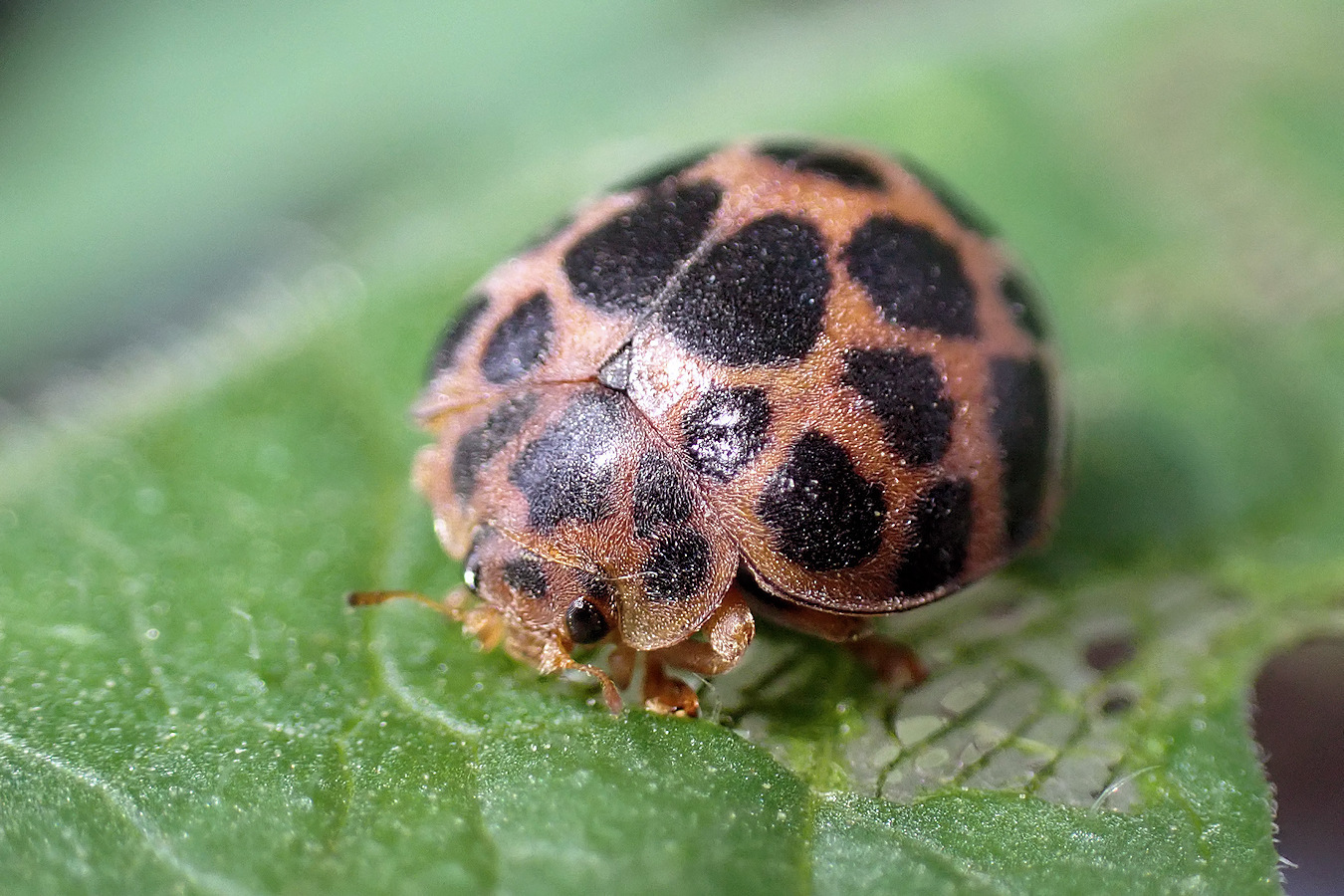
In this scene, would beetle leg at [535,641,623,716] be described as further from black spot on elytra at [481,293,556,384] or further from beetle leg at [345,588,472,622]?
black spot on elytra at [481,293,556,384]

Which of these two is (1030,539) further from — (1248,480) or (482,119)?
(482,119)

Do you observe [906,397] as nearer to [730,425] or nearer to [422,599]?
[730,425]

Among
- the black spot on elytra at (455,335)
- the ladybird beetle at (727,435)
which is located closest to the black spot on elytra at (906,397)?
the ladybird beetle at (727,435)

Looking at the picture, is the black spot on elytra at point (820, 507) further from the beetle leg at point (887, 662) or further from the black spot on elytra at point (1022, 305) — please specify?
the black spot on elytra at point (1022, 305)

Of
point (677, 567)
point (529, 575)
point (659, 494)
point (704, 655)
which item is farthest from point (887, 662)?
point (529, 575)

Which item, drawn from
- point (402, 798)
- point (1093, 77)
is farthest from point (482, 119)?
point (402, 798)

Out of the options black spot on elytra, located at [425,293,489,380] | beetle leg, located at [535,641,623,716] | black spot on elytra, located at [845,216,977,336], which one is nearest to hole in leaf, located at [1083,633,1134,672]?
black spot on elytra, located at [845,216,977,336]

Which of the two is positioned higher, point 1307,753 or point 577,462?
point 577,462
